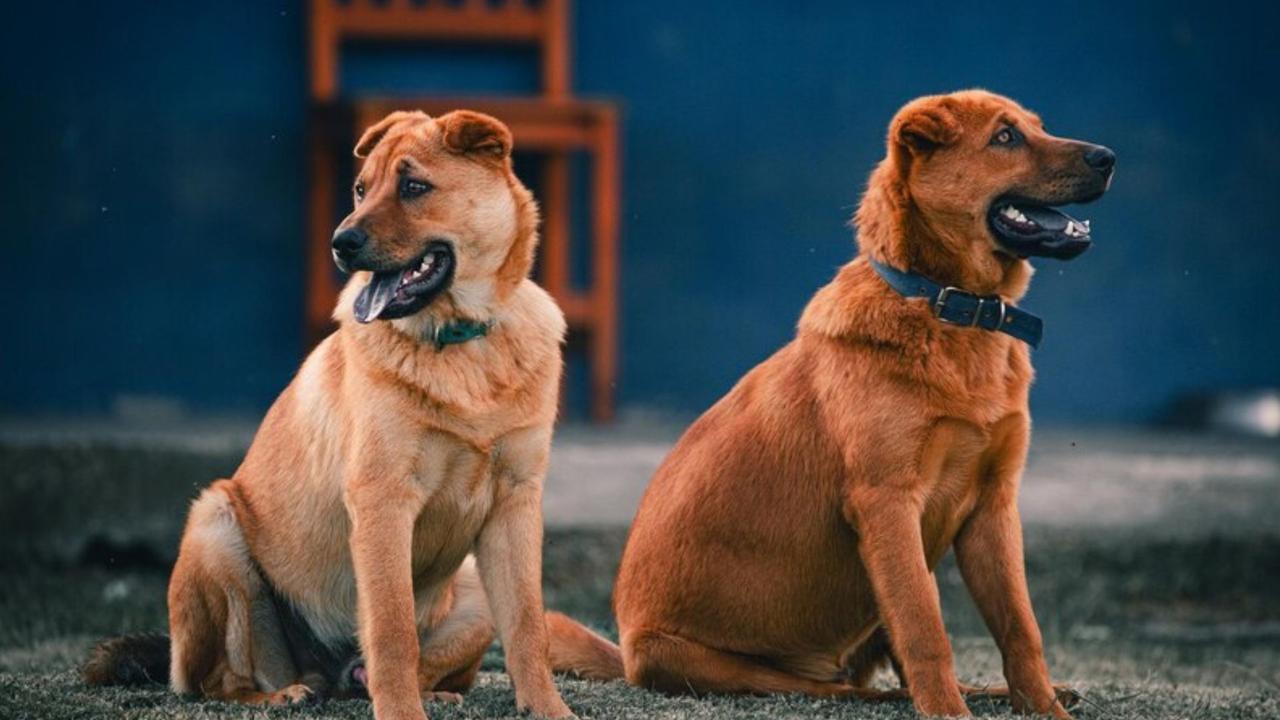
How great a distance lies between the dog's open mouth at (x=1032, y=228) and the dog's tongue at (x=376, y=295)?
4.24ft

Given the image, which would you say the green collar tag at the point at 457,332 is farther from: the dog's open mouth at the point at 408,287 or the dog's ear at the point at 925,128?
the dog's ear at the point at 925,128

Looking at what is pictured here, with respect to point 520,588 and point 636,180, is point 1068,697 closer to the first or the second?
point 520,588

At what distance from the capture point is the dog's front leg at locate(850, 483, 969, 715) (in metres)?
3.71

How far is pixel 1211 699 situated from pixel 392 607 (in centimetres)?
191

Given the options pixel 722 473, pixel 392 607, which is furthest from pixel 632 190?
pixel 392 607

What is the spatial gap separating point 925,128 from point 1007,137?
0.58 ft

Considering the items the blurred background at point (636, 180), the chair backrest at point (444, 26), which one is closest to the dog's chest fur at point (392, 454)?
the blurred background at point (636, 180)

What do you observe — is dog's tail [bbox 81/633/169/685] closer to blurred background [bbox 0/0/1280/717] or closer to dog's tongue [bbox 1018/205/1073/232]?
dog's tongue [bbox 1018/205/1073/232]

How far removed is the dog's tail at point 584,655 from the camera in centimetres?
434

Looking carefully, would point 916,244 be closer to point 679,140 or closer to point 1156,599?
point 1156,599

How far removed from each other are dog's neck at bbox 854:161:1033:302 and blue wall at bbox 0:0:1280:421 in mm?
4289

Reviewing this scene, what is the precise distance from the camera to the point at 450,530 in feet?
12.4

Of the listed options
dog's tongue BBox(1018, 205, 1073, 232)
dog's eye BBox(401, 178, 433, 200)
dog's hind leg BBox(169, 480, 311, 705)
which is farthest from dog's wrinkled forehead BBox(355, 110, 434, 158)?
dog's tongue BBox(1018, 205, 1073, 232)

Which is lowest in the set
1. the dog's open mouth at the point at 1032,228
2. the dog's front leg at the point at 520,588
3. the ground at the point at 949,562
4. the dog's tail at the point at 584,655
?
the ground at the point at 949,562
